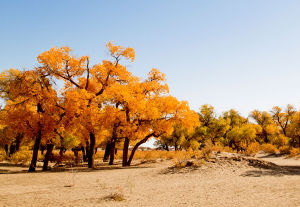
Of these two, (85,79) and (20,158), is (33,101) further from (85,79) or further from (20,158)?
(20,158)

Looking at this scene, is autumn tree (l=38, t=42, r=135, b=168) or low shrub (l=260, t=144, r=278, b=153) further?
low shrub (l=260, t=144, r=278, b=153)

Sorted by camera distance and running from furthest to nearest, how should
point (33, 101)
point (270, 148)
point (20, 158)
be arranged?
point (270, 148) → point (20, 158) → point (33, 101)

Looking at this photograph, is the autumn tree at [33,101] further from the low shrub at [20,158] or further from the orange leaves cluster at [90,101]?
the low shrub at [20,158]

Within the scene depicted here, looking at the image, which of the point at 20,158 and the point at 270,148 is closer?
the point at 20,158

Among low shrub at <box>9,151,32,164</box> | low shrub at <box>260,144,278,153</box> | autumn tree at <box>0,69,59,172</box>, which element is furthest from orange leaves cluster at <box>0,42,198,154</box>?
low shrub at <box>260,144,278,153</box>

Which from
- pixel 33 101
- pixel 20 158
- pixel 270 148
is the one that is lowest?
pixel 20 158

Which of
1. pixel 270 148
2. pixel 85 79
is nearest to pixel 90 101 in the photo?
pixel 85 79

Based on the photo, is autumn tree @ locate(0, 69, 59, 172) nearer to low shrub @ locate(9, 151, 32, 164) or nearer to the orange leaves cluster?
the orange leaves cluster

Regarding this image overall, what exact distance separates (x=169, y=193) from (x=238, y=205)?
2.63 m

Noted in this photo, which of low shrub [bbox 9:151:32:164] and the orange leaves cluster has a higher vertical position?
the orange leaves cluster

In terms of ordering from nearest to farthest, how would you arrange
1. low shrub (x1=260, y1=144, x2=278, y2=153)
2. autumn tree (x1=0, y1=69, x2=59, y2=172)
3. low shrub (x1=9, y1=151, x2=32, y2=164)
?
autumn tree (x1=0, y1=69, x2=59, y2=172)
low shrub (x1=9, y1=151, x2=32, y2=164)
low shrub (x1=260, y1=144, x2=278, y2=153)

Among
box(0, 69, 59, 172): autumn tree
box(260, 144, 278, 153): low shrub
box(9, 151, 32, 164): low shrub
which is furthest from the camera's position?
box(260, 144, 278, 153): low shrub

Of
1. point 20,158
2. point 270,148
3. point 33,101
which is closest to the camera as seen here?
point 33,101

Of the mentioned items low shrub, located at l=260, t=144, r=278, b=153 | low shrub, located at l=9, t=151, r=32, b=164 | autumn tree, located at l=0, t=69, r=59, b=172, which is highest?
autumn tree, located at l=0, t=69, r=59, b=172
